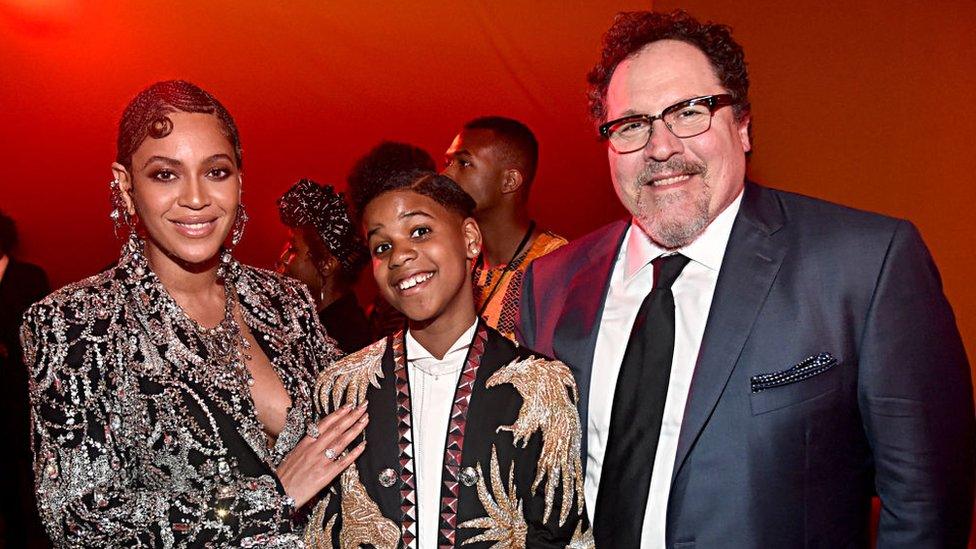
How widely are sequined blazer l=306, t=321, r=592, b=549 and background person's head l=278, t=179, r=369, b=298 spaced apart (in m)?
1.71

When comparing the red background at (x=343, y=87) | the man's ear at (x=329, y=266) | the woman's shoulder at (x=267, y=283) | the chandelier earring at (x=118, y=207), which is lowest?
the woman's shoulder at (x=267, y=283)

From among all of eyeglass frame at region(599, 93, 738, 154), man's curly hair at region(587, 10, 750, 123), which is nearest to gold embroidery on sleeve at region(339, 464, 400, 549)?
eyeglass frame at region(599, 93, 738, 154)

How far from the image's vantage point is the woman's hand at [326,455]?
2121mm

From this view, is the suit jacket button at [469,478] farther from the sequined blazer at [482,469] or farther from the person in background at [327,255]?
the person in background at [327,255]

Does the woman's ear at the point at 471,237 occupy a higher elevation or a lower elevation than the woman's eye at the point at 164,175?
lower

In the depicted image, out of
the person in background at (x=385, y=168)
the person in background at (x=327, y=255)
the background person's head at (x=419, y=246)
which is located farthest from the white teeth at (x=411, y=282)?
the person in background at (x=327, y=255)

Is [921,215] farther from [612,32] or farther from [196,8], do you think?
[196,8]

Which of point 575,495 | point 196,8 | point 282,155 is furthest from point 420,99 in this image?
point 575,495

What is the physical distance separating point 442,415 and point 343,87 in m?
4.27

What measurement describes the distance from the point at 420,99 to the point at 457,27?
518 mm

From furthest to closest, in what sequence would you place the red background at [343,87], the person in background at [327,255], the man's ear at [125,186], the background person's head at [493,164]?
the red background at [343,87] → the background person's head at [493,164] → the person in background at [327,255] → the man's ear at [125,186]

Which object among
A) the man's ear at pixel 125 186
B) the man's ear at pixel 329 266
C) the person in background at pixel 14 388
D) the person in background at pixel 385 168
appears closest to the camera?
the man's ear at pixel 125 186

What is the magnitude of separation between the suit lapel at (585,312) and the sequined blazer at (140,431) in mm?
699

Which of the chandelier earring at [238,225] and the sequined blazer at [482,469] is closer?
the sequined blazer at [482,469]
